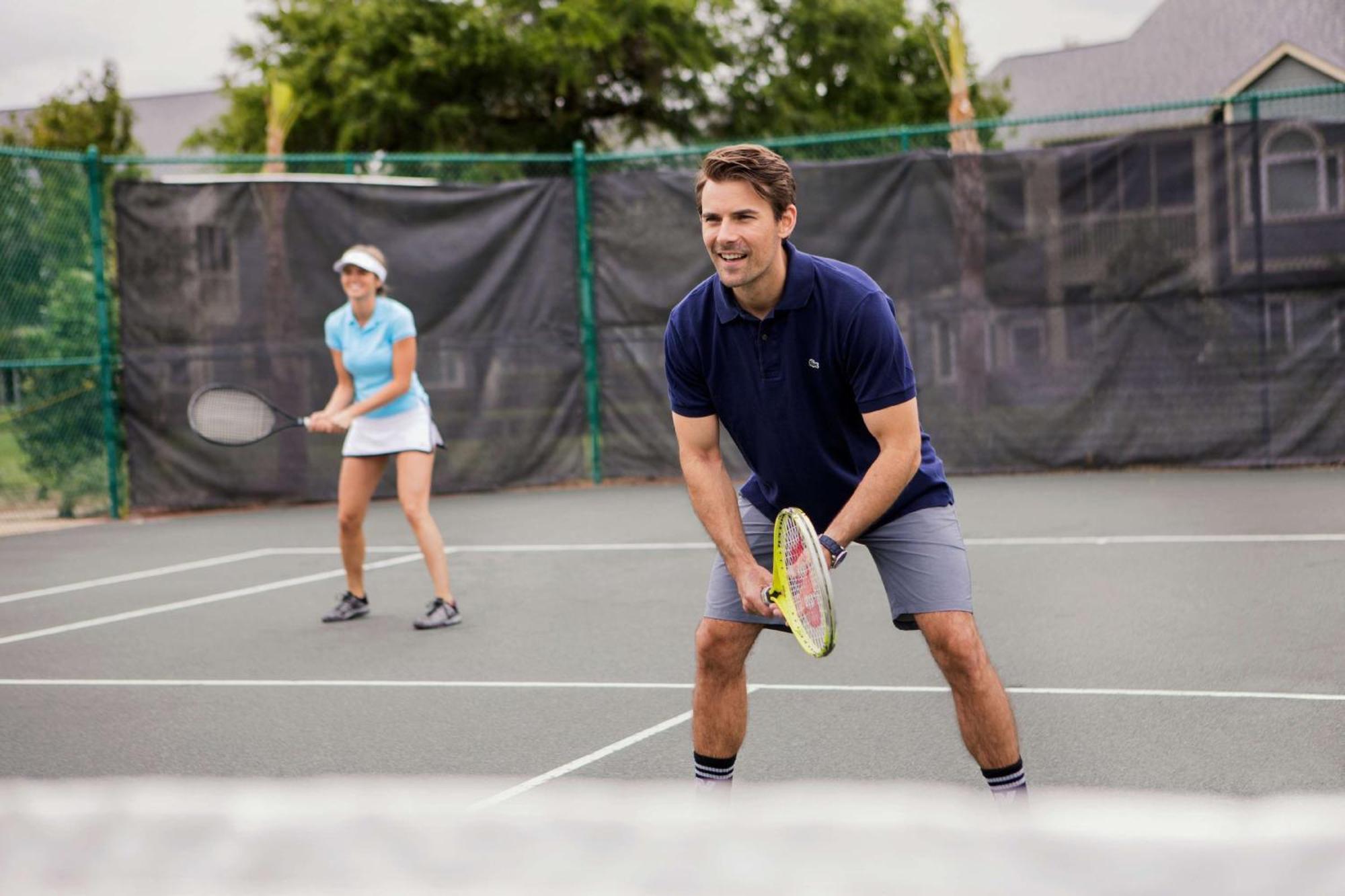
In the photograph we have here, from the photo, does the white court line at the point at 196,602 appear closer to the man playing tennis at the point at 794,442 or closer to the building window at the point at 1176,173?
the man playing tennis at the point at 794,442

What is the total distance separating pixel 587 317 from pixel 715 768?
9.42 m

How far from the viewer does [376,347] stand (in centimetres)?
666

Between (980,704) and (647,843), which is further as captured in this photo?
(980,704)

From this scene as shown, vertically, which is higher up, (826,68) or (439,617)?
(826,68)

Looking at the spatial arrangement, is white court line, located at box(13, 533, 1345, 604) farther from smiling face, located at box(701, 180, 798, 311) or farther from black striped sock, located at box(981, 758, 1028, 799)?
smiling face, located at box(701, 180, 798, 311)

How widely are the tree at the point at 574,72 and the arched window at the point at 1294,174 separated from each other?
498 inches

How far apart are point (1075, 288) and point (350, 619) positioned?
23.1 ft

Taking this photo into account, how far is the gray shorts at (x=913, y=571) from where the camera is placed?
11.0 ft

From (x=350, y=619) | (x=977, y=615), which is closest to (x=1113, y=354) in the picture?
(x=977, y=615)

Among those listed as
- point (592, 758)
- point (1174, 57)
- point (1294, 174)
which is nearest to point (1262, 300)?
point (1294, 174)

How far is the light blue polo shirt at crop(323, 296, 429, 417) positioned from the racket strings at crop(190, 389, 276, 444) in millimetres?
1318

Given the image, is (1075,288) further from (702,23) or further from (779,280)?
(702,23)

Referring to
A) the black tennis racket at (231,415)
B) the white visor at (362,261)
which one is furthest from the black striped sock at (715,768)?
the black tennis racket at (231,415)

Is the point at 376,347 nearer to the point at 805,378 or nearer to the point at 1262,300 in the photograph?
the point at 805,378
